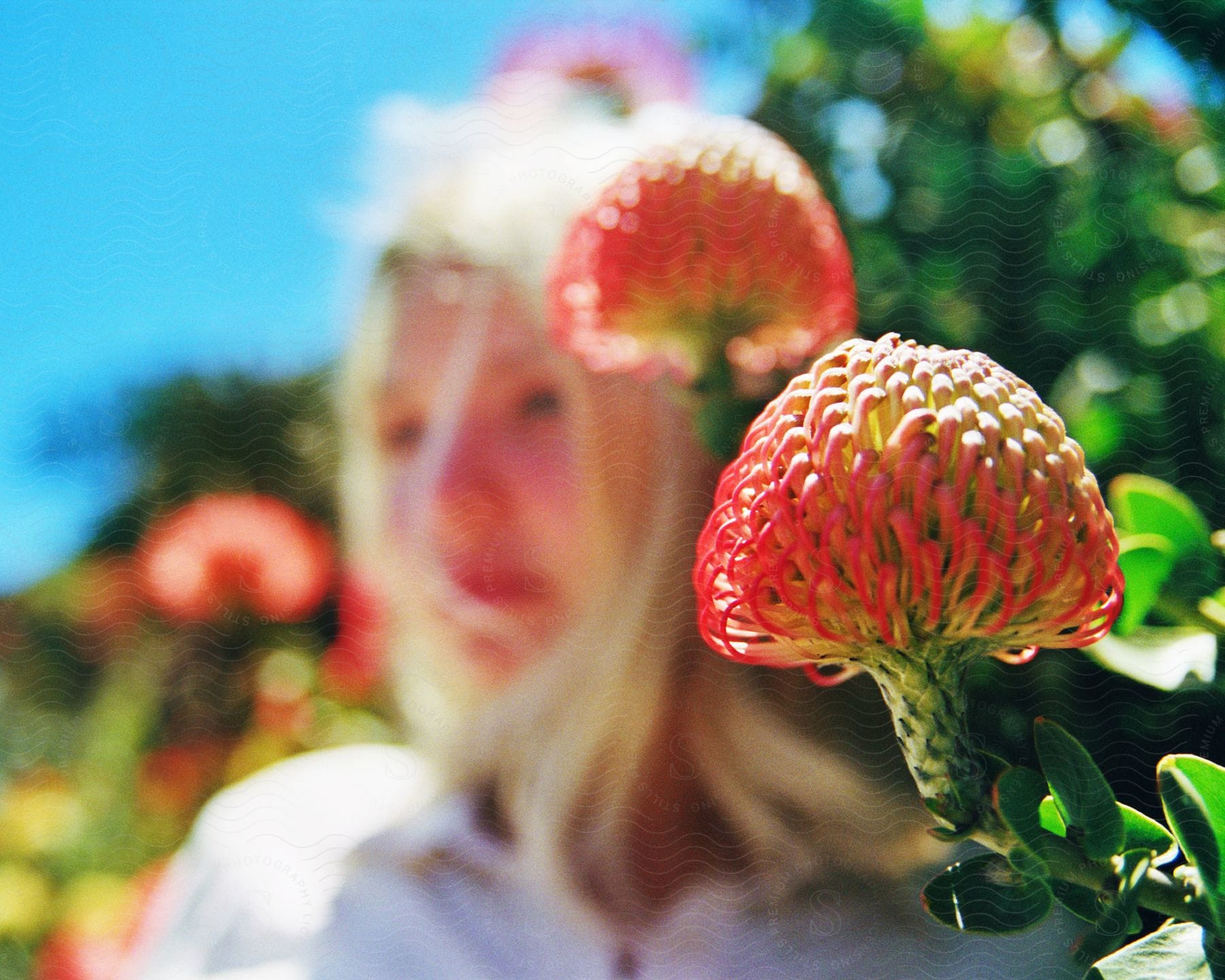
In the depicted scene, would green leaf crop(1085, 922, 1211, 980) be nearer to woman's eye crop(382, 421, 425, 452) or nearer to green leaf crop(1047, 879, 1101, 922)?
green leaf crop(1047, 879, 1101, 922)

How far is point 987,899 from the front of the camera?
8.4 inches

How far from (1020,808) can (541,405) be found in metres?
0.36

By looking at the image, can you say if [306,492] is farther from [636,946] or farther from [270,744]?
[636,946]

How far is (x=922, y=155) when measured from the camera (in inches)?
18.6

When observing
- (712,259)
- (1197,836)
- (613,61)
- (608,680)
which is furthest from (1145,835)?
(613,61)

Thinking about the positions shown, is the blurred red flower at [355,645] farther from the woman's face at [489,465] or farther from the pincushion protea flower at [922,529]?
the pincushion protea flower at [922,529]

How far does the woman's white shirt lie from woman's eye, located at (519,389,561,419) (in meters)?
0.24

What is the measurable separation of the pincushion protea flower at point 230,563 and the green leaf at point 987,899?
499mm

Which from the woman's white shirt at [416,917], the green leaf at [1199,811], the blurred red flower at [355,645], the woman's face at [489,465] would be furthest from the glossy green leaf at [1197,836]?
the blurred red flower at [355,645]

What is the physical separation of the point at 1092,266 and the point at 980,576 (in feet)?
0.97

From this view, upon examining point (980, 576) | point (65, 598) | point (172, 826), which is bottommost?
point (172, 826)

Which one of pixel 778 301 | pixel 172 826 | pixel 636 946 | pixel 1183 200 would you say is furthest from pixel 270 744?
pixel 1183 200

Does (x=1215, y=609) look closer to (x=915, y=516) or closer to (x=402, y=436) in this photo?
(x=915, y=516)

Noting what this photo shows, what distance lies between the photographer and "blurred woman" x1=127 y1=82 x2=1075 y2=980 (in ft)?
1.53
